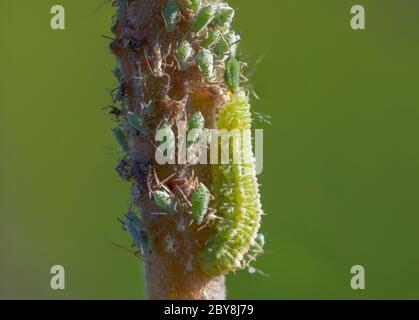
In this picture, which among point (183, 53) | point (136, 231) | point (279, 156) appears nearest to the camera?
point (183, 53)

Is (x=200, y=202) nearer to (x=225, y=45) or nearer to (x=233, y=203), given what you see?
(x=233, y=203)

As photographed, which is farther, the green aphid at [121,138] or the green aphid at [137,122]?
the green aphid at [121,138]

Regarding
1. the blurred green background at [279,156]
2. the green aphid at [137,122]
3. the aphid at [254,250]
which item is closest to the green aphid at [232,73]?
the green aphid at [137,122]

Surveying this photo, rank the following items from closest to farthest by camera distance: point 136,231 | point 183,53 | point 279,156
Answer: point 183,53
point 136,231
point 279,156

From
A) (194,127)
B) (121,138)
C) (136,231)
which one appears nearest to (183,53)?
(194,127)

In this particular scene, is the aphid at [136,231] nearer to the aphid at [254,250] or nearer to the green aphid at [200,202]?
the green aphid at [200,202]

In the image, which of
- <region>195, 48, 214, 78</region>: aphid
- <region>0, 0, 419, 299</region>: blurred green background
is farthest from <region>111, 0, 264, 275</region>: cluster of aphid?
<region>0, 0, 419, 299</region>: blurred green background
